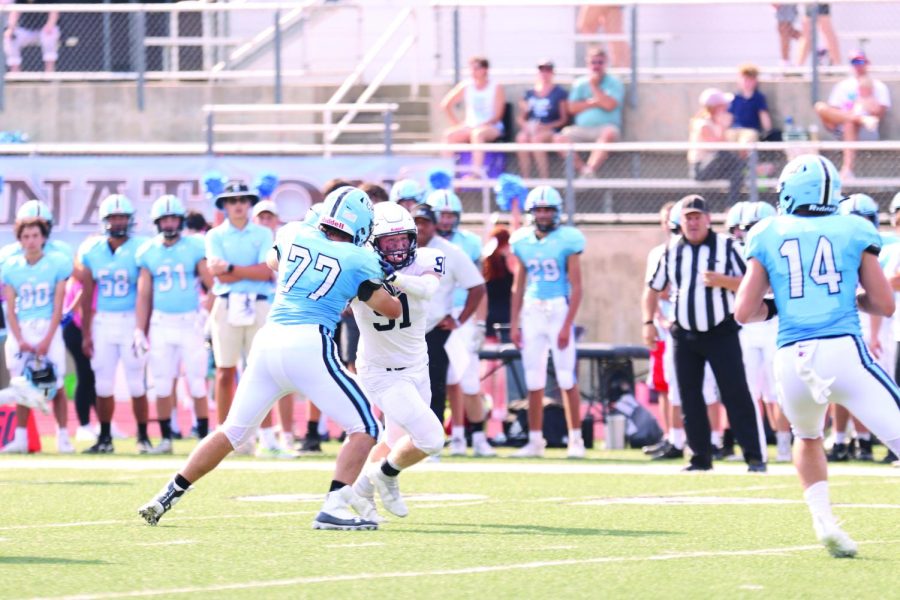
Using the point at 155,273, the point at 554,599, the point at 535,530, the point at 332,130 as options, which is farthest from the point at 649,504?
the point at 332,130

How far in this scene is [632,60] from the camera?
63.8 feet

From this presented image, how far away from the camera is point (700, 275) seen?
39.6 feet

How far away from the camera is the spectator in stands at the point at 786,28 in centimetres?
1984

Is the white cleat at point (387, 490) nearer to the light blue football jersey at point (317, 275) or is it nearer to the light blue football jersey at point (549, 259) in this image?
the light blue football jersey at point (317, 275)

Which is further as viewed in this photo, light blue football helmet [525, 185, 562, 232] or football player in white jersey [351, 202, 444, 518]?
light blue football helmet [525, 185, 562, 232]

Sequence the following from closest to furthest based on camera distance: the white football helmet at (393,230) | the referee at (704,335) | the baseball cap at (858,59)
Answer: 1. the white football helmet at (393,230)
2. the referee at (704,335)
3. the baseball cap at (858,59)

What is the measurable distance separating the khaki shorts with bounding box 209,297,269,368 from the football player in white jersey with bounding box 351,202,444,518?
4.46 meters

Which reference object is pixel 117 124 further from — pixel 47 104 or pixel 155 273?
pixel 155 273

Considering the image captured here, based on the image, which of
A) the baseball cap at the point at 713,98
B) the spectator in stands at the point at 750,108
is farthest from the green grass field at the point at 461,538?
the spectator in stands at the point at 750,108

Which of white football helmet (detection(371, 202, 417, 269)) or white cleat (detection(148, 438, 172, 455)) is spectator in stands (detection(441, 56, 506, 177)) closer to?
white cleat (detection(148, 438, 172, 455))

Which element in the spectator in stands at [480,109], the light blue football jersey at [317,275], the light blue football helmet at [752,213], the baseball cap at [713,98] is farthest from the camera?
the spectator in stands at [480,109]

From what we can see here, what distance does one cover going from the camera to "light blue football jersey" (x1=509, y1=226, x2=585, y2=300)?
1392 centimetres

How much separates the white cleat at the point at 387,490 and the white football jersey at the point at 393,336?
54 centimetres

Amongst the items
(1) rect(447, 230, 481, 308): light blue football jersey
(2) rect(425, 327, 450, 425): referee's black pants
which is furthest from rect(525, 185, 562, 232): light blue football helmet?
(2) rect(425, 327, 450, 425): referee's black pants
